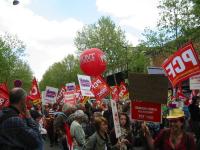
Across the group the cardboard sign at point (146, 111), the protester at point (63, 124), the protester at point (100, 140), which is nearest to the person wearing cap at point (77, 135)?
the protester at point (63, 124)

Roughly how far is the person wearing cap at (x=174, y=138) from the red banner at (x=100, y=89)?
1380 cm

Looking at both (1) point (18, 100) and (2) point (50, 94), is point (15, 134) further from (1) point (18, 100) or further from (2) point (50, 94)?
(2) point (50, 94)

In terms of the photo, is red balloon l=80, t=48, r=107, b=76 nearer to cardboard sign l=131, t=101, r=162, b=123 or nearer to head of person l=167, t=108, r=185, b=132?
cardboard sign l=131, t=101, r=162, b=123

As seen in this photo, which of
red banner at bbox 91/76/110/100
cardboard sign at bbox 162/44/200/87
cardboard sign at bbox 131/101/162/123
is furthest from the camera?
red banner at bbox 91/76/110/100

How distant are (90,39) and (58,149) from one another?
49634 mm

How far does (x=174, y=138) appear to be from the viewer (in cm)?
614

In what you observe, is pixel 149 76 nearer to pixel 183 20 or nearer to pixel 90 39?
pixel 183 20

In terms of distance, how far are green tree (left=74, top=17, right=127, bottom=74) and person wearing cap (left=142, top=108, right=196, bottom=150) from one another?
5666 cm

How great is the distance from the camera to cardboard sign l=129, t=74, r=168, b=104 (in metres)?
6.57

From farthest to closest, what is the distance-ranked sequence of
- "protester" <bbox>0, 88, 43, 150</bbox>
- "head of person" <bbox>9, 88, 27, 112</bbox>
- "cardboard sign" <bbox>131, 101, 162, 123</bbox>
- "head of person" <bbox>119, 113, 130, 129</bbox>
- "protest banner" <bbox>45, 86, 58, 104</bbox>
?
"protest banner" <bbox>45, 86, 58, 104</bbox> < "head of person" <bbox>119, 113, 130, 129</bbox> < "cardboard sign" <bbox>131, 101, 162, 123</bbox> < "head of person" <bbox>9, 88, 27, 112</bbox> < "protester" <bbox>0, 88, 43, 150</bbox>

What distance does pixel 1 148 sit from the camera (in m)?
5.46

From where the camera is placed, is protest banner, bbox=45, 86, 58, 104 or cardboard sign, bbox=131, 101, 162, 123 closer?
cardboard sign, bbox=131, 101, 162, 123

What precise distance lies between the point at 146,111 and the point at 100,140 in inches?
48.4

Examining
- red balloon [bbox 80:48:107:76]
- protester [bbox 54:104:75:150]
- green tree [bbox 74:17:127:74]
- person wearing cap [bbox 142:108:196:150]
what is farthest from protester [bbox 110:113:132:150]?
green tree [bbox 74:17:127:74]
